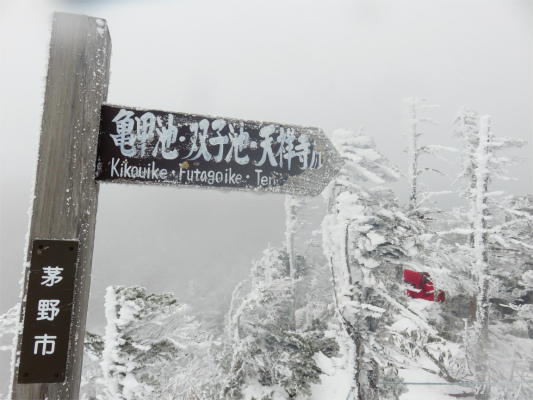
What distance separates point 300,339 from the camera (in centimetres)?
1022

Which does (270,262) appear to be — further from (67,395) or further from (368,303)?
(67,395)

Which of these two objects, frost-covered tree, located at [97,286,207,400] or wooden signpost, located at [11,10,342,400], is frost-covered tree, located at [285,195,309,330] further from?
wooden signpost, located at [11,10,342,400]

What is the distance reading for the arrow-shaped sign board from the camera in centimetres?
184

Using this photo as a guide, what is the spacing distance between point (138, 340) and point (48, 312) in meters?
4.92

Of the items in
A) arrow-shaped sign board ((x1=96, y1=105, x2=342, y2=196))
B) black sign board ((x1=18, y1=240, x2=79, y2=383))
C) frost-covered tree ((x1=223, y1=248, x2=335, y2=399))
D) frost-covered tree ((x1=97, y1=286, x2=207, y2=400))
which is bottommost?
frost-covered tree ((x1=223, y1=248, x2=335, y2=399))

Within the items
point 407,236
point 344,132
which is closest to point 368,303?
point 407,236

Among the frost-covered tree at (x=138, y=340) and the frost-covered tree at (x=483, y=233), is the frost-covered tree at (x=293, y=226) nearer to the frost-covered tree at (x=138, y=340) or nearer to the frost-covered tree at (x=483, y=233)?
the frost-covered tree at (x=483, y=233)

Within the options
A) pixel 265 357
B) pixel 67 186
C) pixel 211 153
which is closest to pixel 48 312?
pixel 67 186

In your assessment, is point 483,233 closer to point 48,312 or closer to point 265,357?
point 265,357

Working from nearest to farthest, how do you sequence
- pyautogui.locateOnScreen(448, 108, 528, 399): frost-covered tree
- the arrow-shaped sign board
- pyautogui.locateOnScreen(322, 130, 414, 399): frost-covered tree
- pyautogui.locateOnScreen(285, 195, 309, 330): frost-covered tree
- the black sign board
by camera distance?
the black sign board, the arrow-shaped sign board, pyautogui.locateOnScreen(322, 130, 414, 399): frost-covered tree, pyautogui.locateOnScreen(448, 108, 528, 399): frost-covered tree, pyautogui.locateOnScreen(285, 195, 309, 330): frost-covered tree

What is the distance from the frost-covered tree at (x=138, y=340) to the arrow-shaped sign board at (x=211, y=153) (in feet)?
15.9

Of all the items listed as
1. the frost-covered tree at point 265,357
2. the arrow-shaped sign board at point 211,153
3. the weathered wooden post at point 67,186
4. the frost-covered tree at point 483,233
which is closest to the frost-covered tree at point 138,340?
the frost-covered tree at point 265,357

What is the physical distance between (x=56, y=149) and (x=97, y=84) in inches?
18.5

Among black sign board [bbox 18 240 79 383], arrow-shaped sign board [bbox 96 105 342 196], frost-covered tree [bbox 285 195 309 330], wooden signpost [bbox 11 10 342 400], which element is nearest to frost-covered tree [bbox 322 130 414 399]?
arrow-shaped sign board [bbox 96 105 342 196]
